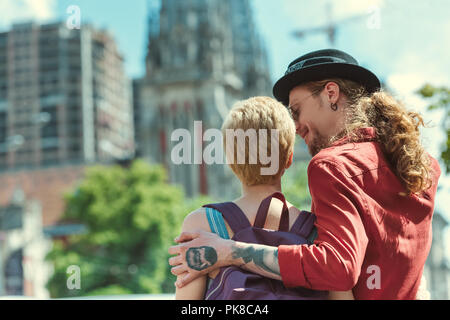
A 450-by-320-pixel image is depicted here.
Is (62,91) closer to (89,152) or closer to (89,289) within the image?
(89,152)

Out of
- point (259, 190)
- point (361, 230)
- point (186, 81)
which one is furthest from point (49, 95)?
point (361, 230)

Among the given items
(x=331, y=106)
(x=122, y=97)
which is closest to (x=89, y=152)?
(x=122, y=97)

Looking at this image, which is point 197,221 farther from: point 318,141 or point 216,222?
point 318,141

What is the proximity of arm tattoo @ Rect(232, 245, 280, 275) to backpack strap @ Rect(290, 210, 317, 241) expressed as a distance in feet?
0.48

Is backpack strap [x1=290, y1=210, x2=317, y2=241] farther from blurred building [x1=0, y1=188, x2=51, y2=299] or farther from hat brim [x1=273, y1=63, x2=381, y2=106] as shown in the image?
blurred building [x1=0, y1=188, x2=51, y2=299]

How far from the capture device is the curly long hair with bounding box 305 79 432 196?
2.43 m

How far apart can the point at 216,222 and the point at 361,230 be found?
0.49 metres

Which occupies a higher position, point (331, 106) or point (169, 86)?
point (169, 86)

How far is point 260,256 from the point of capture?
7.52 ft

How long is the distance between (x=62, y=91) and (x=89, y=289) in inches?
1810

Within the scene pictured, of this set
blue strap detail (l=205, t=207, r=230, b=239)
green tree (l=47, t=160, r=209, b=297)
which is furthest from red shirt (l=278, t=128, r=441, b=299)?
green tree (l=47, t=160, r=209, b=297)

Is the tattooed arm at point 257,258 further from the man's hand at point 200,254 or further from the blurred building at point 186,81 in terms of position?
the blurred building at point 186,81

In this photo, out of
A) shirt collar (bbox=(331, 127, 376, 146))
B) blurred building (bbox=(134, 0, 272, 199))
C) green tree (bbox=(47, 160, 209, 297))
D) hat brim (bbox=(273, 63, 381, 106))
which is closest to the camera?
shirt collar (bbox=(331, 127, 376, 146))

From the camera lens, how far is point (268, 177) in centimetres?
249
